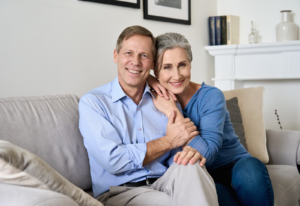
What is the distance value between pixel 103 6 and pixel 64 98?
0.96m

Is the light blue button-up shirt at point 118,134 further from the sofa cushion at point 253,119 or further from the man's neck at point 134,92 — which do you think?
the sofa cushion at point 253,119

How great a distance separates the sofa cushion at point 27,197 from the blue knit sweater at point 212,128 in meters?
0.86

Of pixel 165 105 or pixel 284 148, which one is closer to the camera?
pixel 165 105

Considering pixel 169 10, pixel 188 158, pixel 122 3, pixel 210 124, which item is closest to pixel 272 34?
pixel 169 10

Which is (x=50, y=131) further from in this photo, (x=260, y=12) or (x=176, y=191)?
(x=260, y=12)

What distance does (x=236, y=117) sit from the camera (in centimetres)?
217

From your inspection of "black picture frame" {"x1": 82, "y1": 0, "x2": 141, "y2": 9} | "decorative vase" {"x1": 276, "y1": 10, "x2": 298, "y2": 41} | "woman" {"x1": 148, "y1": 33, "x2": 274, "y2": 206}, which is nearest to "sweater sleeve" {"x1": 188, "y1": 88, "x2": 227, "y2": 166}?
"woman" {"x1": 148, "y1": 33, "x2": 274, "y2": 206}

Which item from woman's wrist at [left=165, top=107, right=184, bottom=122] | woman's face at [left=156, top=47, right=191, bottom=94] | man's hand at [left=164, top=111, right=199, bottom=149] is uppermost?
woman's face at [left=156, top=47, right=191, bottom=94]

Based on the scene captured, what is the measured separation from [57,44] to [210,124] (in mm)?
1121

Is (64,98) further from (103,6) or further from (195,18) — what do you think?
(195,18)

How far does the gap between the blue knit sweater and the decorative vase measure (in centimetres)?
168

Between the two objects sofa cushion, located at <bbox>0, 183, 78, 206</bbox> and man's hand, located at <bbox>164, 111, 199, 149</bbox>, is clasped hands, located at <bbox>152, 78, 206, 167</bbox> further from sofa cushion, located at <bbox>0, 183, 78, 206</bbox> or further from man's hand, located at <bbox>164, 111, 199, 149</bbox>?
sofa cushion, located at <bbox>0, 183, 78, 206</bbox>

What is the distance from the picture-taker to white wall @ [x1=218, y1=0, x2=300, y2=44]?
10.1 feet

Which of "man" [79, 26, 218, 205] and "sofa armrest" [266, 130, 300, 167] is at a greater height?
"man" [79, 26, 218, 205]
